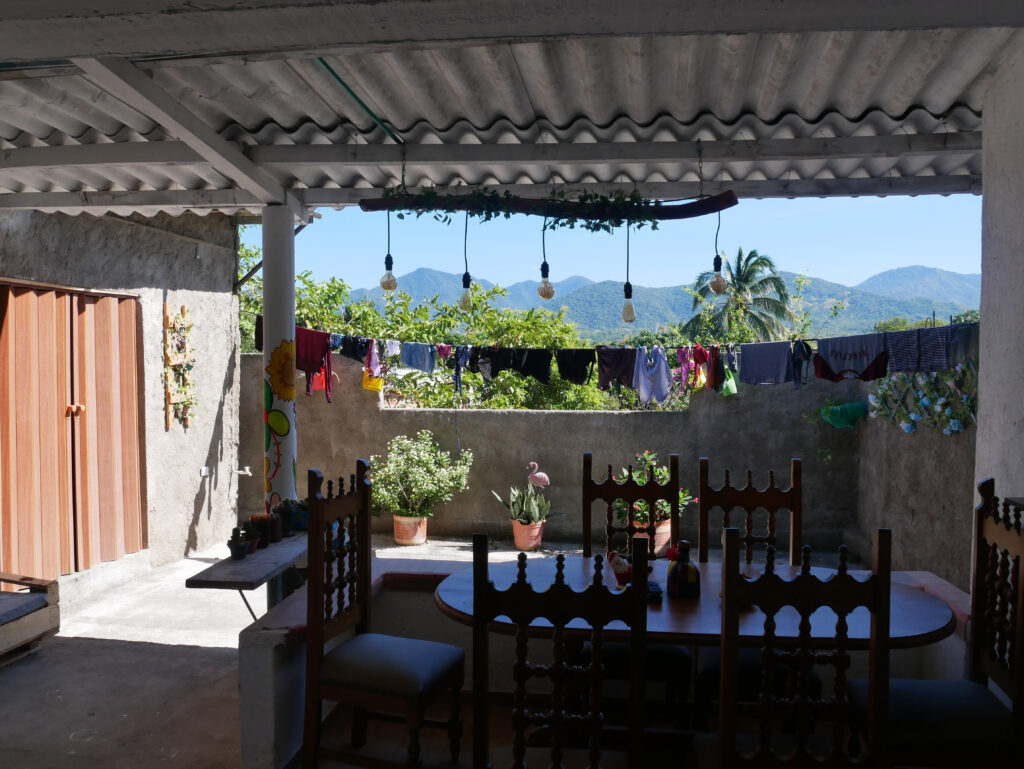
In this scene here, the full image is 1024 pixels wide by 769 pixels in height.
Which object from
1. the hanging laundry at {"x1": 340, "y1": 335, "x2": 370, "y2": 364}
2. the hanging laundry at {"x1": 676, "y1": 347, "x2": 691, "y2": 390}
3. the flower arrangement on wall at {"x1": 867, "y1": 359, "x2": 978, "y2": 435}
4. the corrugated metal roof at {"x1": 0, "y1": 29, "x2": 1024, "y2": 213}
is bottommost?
the flower arrangement on wall at {"x1": 867, "y1": 359, "x2": 978, "y2": 435}

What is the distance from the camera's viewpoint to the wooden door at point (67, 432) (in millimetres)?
5371

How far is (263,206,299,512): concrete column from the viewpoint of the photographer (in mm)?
5250

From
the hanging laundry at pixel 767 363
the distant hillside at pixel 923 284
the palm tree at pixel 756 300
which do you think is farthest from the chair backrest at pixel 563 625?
the distant hillside at pixel 923 284

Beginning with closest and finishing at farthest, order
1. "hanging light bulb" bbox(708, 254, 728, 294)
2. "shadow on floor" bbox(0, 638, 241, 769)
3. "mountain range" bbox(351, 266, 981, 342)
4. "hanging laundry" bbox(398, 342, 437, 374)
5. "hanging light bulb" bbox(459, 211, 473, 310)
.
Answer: "shadow on floor" bbox(0, 638, 241, 769)
"hanging light bulb" bbox(708, 254, 728, 294)
"hanging light bulb" bbox(459, 211, 473, 310)
"hanging laundry" bbox(398, 342, 437, 374)
"mountain range" bbox(351, 266, 981, 342)

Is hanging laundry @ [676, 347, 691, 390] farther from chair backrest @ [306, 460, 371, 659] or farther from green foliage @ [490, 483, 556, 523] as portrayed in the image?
chair backrest @ [306, 460, 371, 659]

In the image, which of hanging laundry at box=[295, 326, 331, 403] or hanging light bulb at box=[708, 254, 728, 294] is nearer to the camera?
hanging light bulb at box=[708, 254, 728, 294]

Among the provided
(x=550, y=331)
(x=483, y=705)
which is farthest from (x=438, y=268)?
(x=483, y=705)

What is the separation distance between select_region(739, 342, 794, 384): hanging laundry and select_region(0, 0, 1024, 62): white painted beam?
5263mm

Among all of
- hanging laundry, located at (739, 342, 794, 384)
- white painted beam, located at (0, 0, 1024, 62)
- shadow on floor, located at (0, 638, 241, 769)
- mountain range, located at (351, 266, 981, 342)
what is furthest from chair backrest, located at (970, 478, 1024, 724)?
mountain range, located at (351, 266, 981, 342)

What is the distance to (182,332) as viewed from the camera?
7.20 m

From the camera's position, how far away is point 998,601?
269 centimetres

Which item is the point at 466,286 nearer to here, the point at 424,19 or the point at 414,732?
the point at 414,732

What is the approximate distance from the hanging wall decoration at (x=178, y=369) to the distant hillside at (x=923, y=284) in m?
148

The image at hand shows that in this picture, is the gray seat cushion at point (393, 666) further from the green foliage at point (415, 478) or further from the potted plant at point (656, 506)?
the green foliage at point (415, 478)
